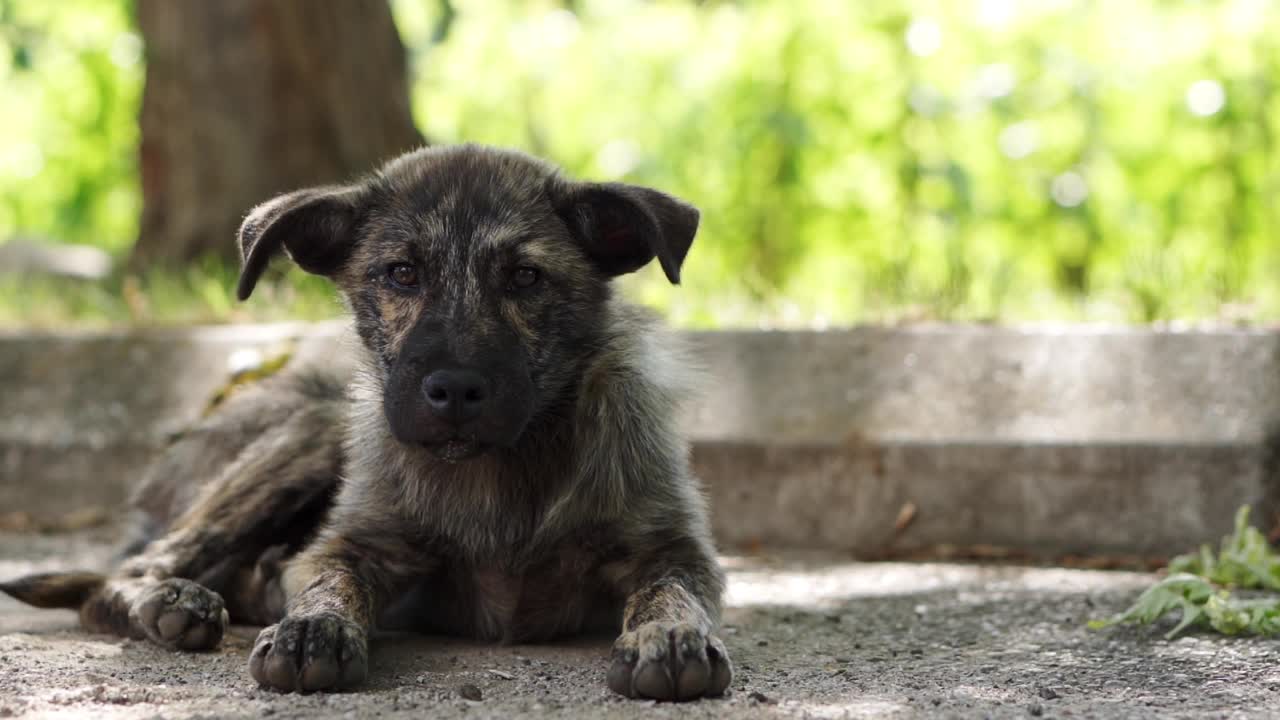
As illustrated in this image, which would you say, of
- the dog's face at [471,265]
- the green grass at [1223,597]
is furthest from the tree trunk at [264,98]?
the green grass at [1223,597]

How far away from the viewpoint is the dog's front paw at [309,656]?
3.29 meters

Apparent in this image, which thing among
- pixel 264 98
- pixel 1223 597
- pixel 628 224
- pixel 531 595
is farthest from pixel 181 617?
pixel 264 98

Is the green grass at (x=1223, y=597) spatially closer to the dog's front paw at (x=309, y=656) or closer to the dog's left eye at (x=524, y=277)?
the dog's left eye at (x=524, y=277)

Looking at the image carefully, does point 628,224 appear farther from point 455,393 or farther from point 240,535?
point 240,535

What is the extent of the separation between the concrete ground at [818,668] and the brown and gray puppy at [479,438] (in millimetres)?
156

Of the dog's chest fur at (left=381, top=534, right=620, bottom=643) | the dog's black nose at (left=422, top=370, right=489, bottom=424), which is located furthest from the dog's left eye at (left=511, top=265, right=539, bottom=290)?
the dog's chest fur at (left=381, top=534, right=620, bottom=643)

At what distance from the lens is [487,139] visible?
38.0 feet

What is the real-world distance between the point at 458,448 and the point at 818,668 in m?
1.18

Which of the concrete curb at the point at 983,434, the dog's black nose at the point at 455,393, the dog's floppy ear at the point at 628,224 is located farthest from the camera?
the concrete curb at the point at 983,434

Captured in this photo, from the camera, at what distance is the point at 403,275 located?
153 inches

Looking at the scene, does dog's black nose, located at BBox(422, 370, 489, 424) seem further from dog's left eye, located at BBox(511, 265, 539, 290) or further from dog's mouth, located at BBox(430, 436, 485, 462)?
dog's left eye, located at BBox(511, 265, 539, 290)

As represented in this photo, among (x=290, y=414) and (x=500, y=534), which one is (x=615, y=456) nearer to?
(x=500, y=534)

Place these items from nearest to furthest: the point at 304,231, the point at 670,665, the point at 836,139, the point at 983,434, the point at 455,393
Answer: the point at 670,665
the point at 455,393
the point at 304,231
the point at 983,434
the point at 836,139

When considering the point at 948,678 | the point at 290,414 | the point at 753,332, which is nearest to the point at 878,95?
the point at 753,332
